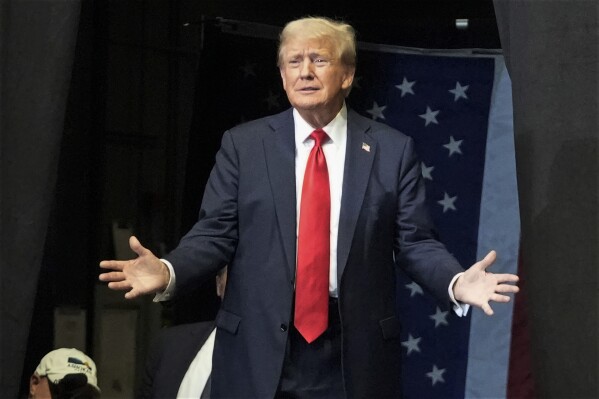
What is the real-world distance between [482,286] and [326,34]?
0.80 m

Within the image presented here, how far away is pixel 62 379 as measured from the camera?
3.78 metres

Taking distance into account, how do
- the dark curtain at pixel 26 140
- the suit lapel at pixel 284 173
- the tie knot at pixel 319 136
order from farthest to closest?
the tie knot at pixel 319 136 → the suit lapel at pixel 284 173 → the dark curtain at pixel 26 140

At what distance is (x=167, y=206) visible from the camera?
4.91 m

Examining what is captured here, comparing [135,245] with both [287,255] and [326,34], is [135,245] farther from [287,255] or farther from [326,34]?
[326,34]

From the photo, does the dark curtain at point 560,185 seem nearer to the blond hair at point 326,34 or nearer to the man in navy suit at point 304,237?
the man in navy suit at point 304,237

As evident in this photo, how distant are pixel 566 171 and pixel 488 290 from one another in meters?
0.32

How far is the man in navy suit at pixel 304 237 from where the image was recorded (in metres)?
2.77

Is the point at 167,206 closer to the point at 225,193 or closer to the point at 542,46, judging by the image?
the point at 225,193

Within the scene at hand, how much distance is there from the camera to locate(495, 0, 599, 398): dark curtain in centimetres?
248

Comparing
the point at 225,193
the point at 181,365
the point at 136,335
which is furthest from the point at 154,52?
the point at 225,193

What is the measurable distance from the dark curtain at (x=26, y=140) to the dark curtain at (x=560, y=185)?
3.53 feet

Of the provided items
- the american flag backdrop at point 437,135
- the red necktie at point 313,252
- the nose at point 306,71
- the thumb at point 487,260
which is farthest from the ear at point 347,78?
the american flag backdrop at point 437,135

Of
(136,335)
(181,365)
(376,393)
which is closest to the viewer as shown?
(376,393)

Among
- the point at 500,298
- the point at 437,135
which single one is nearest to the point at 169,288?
the point at 500,298
